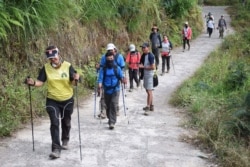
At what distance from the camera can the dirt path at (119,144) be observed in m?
6.77

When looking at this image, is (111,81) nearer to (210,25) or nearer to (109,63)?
(109,63)

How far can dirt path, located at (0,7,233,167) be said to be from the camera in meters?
6.77

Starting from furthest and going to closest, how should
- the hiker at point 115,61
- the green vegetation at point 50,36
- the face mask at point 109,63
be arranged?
the green vegetation at point 50,36 < the hiker at point 115,61 < the face mask at point 109,63

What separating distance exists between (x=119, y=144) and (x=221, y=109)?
115 inches

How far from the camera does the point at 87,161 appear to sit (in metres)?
6.74

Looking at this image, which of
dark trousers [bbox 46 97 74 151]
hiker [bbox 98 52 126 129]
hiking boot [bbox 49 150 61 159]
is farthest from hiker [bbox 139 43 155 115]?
hiking boot [bbox 49 150 61 159]

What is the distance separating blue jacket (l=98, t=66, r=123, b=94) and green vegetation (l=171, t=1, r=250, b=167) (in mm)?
1925

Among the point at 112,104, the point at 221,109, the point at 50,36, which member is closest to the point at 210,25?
the point at 50,36

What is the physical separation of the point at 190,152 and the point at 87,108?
4.13 metres

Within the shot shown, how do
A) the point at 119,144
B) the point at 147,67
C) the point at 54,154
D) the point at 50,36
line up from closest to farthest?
the point at 54,154 → the point at 119,144 → the point at 147,67 → the point at 50,36

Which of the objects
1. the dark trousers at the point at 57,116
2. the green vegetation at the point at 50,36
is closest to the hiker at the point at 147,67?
the green vegetation at the point at 50,36

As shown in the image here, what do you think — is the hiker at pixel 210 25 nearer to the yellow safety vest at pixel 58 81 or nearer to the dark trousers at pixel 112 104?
the dark trousers at pixel 112 104

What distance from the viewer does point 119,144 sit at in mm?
7664

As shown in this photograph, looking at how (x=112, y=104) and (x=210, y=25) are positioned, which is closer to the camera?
(x=112, y=104)
